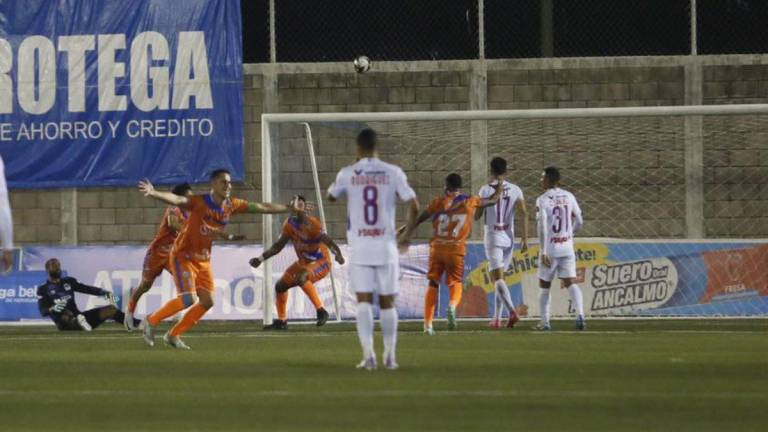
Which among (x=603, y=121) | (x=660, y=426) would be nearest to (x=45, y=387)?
(x=660, y=426)

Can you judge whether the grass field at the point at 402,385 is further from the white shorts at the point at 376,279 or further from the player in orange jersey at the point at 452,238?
the player in orange jersey at the point at 452,238

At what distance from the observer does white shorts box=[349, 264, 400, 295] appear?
11984mm

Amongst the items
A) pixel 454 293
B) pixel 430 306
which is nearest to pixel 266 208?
pixel 430 306

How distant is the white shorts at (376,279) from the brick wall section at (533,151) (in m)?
10.3

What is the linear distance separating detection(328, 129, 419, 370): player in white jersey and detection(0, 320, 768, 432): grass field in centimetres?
40

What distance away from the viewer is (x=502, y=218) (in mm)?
19422

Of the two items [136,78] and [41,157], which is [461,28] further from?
[41,157]

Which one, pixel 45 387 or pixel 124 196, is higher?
pixel 124 196

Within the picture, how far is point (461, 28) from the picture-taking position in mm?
25750

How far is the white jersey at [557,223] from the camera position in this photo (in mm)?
18797

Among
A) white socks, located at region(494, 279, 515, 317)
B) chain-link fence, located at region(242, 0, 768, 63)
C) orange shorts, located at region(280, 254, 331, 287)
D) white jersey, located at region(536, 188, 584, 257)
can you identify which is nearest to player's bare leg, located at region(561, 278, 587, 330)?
white jersey, located at region(536, 188, 584, 257)

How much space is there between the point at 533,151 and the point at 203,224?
9.58 metres

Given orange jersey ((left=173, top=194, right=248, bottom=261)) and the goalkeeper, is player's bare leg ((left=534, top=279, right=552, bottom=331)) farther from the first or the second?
the goalkeeper

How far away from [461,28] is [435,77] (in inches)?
40.3
